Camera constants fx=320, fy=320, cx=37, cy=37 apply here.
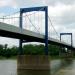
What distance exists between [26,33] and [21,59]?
443 inches

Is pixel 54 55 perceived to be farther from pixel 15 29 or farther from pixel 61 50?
pixel 15 29

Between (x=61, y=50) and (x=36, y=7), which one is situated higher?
(x=36, y=7)

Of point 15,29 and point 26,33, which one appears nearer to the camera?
point 15,29

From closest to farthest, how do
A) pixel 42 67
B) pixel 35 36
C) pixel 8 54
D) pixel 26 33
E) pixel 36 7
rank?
pixel 26 33 < pixel 35 36 < pixel 42 67 < pixel 36 7 < pixel 8 54

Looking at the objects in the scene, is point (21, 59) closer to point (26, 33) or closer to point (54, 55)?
point (26, 33)

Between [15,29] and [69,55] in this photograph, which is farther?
[69,55]

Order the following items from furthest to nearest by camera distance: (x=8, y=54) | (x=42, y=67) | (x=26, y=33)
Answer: (x=8, y=54)
(x=42, y=67)
(x=26, y=33)

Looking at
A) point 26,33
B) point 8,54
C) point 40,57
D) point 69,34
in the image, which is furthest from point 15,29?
point 69,34

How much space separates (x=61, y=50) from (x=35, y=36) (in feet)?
249

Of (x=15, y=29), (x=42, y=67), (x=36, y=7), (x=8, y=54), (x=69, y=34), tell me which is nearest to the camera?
(x=15, y=29)

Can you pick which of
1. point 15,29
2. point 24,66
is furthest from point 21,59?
point 15,29

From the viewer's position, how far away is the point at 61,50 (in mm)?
121812

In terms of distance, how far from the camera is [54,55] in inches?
4963

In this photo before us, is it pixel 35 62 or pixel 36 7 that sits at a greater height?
pixel 36 7
